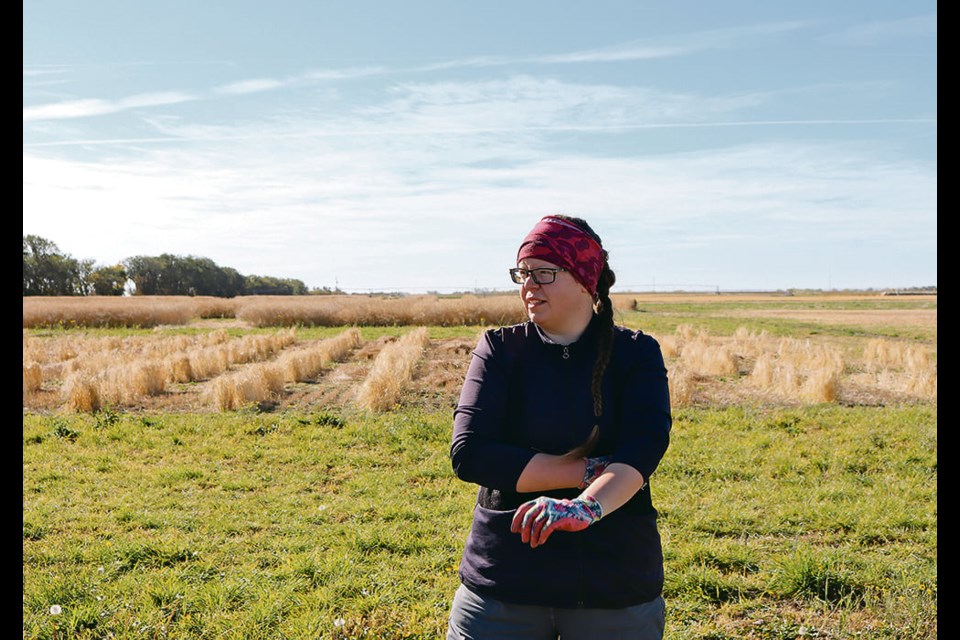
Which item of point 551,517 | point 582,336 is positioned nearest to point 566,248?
point 582,336

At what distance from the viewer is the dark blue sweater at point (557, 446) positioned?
227cm

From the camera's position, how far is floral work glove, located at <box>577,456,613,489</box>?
7.36 feet

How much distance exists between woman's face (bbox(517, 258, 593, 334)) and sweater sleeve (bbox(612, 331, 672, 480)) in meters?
0.19

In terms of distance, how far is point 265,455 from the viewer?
9984 mm

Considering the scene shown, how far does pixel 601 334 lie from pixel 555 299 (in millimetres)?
196

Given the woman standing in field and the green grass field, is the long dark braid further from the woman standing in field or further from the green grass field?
the green grass field

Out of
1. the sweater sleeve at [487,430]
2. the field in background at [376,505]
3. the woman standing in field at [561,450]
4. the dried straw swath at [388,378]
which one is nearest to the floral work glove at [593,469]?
the woman standing in field at [561,450]

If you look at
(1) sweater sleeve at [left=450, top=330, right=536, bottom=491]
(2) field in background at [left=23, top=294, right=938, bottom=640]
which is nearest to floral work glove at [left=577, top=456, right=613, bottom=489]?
(1) sweater sleeve at [left=450, top=330, right=536, bottom=491]

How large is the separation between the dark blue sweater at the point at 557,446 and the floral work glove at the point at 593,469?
0.13ft

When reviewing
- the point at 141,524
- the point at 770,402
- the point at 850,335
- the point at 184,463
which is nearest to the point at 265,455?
the point at 184,463

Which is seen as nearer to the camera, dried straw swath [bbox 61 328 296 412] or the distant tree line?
dried straw swath [bbox 61 328 296 412]
